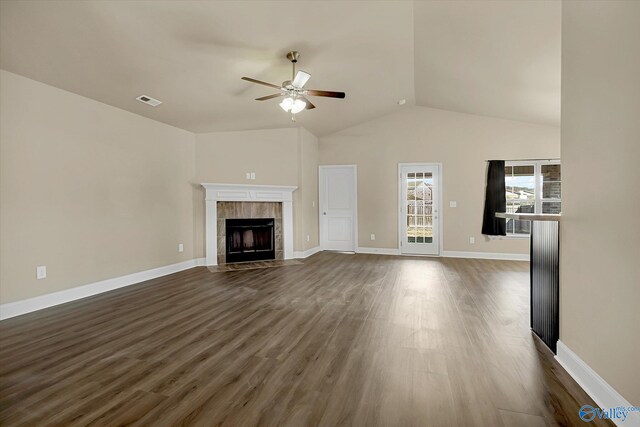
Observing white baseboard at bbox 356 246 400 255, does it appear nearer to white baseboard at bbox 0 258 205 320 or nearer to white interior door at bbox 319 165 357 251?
white interior door at bbox 319 165 357 251

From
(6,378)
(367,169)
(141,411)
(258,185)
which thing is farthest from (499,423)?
(367,169)

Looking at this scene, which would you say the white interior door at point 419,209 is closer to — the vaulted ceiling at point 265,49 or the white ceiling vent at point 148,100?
the vaulted ceiling at point 265,49

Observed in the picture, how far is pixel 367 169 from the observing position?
713 cm

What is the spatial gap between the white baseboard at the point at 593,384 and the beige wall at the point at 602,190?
1.7 inches

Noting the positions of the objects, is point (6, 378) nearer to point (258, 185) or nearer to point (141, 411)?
point (141, 411)

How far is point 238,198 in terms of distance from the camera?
234 inches

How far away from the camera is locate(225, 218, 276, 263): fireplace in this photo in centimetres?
604

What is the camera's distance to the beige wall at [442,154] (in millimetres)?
6207

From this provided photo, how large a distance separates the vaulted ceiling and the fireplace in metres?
2.11

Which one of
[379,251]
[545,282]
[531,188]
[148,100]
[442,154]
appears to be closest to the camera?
[545,282]

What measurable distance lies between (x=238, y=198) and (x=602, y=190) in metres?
5.34

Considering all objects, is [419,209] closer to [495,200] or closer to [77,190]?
[495,200]

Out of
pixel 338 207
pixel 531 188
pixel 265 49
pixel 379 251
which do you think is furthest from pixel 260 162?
pixel 531 188

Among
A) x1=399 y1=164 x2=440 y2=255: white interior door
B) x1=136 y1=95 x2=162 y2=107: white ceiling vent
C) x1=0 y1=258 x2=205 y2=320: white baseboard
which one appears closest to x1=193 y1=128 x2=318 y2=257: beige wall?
x1=0 y1=258 x2=205 y2=320: white baseboard
